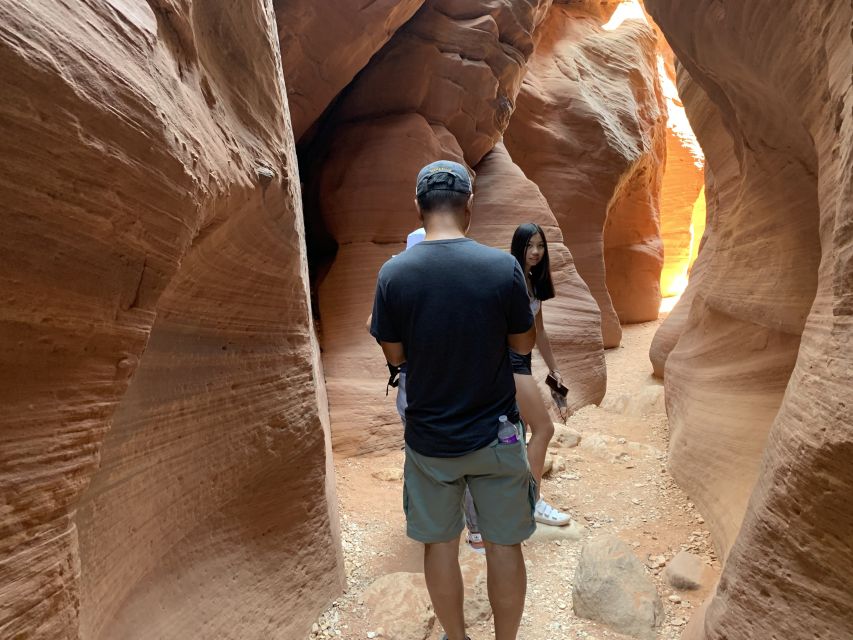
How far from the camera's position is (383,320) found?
1852mm

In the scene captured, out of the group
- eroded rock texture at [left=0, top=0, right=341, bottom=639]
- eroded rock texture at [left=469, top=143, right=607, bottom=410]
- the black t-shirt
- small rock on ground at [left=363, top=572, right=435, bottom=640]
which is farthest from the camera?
eroded rock texture at [left=469, top=143, right=607, bottom=410]

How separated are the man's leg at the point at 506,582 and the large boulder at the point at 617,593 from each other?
0.83m

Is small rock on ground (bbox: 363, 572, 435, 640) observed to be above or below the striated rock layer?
below

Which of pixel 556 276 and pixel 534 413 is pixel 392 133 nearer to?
pixel 556 276

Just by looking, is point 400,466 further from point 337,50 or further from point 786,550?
point 337,50

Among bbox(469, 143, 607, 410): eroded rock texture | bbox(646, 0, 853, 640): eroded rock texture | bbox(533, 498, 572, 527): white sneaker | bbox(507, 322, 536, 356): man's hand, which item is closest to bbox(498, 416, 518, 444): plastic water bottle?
bbox(507, 322, 536, 356): man's hand

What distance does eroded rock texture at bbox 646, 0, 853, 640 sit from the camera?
1795mm

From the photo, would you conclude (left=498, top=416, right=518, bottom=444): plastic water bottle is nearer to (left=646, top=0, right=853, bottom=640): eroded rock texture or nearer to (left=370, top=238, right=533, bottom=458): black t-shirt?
(left=370, top=238, right=533, bottom=458): black t-shirt

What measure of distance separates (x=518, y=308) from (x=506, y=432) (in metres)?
0.41

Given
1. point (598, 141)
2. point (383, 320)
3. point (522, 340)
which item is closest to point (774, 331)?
point (522, 340)

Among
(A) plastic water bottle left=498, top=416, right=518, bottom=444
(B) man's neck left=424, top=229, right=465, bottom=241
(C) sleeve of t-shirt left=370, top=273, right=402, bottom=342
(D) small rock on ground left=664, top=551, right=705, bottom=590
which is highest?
(B) man's neck left=424, top=229, right=465, bottom=241

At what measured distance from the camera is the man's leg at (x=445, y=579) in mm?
1960

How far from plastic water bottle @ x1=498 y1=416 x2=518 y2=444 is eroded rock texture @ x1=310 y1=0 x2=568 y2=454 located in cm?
424

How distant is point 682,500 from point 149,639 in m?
3.37
